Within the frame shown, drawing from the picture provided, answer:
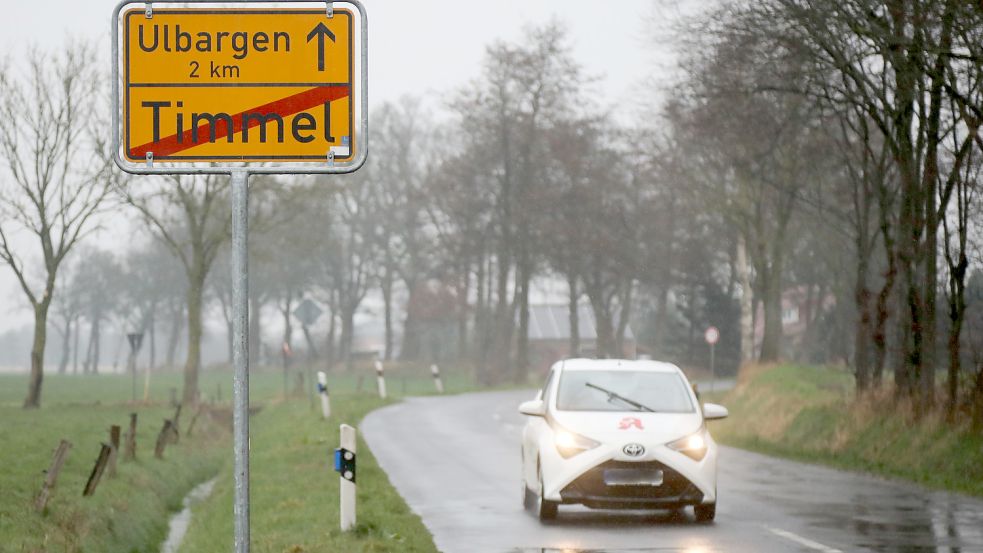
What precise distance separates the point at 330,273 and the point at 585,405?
7291cm

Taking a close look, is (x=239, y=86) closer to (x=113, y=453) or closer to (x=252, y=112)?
(x=252, y=112)

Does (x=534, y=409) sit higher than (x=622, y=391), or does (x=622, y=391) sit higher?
(x=622, y=391)

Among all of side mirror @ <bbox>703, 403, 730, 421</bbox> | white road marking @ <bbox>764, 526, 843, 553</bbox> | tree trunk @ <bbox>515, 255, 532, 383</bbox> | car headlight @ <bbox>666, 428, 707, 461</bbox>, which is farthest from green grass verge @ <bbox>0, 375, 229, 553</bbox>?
tree trunk @ <bbox>515, 255, 532, 383</bbox>

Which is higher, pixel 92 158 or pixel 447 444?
pixel 92 158

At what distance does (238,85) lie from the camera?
233 inches

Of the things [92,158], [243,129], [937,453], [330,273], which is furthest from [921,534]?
[330,273]

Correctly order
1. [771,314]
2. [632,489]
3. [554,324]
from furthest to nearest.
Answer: [554,324], [771,314], [632,489]

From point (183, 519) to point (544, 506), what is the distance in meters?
7.96

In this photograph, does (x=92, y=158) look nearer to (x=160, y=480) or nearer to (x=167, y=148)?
(x=160, y=480)

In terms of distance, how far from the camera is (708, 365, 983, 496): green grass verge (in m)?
20.0

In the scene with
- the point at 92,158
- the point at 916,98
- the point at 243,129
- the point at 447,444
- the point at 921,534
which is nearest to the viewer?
the point at 243,129

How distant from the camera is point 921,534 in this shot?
13.7 m

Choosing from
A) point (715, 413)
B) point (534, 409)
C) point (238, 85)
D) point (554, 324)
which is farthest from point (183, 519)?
point (554, 324)

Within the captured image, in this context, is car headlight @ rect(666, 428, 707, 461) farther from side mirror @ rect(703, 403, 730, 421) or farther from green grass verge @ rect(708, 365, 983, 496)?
green grass verge @ rect(708, 365, 983, 496)
